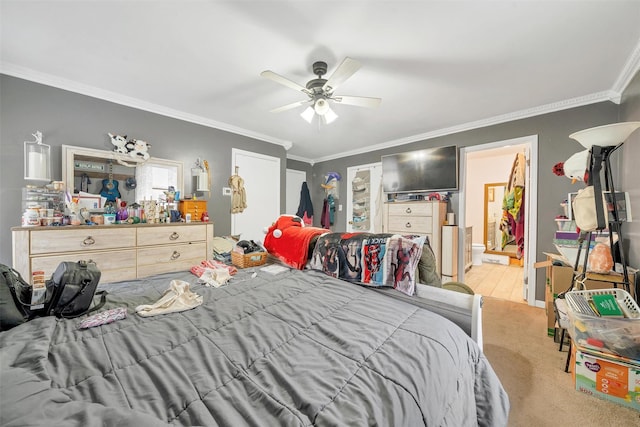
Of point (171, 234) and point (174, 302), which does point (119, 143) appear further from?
point (174, 302)

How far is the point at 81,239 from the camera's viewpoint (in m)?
1.97

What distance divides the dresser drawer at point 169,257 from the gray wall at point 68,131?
0.88m

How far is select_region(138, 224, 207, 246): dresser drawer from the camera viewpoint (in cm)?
228

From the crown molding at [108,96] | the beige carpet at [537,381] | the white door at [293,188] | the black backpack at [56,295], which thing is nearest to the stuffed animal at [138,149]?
the crown molding at [108,96]

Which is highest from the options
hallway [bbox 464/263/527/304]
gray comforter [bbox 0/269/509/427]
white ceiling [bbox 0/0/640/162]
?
white ceiling [bbox 0/0/640/162]

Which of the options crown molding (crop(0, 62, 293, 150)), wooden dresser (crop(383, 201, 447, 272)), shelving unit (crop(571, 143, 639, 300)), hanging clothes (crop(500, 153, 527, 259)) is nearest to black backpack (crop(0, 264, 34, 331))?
crown molding (crop(0, 62, 293, 150))

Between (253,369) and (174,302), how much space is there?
2.25ft

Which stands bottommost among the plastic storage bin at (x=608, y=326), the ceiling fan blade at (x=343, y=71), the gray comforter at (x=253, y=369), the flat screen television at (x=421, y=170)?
the plastic storage bin at (x=608, y=326)

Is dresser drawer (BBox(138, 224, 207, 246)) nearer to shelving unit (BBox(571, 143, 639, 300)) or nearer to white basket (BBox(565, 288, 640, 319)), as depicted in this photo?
white basket (BBox(565, 288, 640, 319))

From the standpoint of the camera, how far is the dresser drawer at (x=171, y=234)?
Result: 228cm

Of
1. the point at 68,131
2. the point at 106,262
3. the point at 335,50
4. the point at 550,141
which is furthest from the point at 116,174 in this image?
the point at 550,141

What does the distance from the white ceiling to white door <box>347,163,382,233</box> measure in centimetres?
171

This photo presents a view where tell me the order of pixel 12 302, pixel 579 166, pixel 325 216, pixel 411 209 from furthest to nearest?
pixel 325 216 < pixel 411 209 < pixel 579 166 < pixel 12 302

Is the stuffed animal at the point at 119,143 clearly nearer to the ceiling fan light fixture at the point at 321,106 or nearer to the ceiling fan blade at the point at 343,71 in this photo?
the ceiling fan light fixture at the point at 321,106
